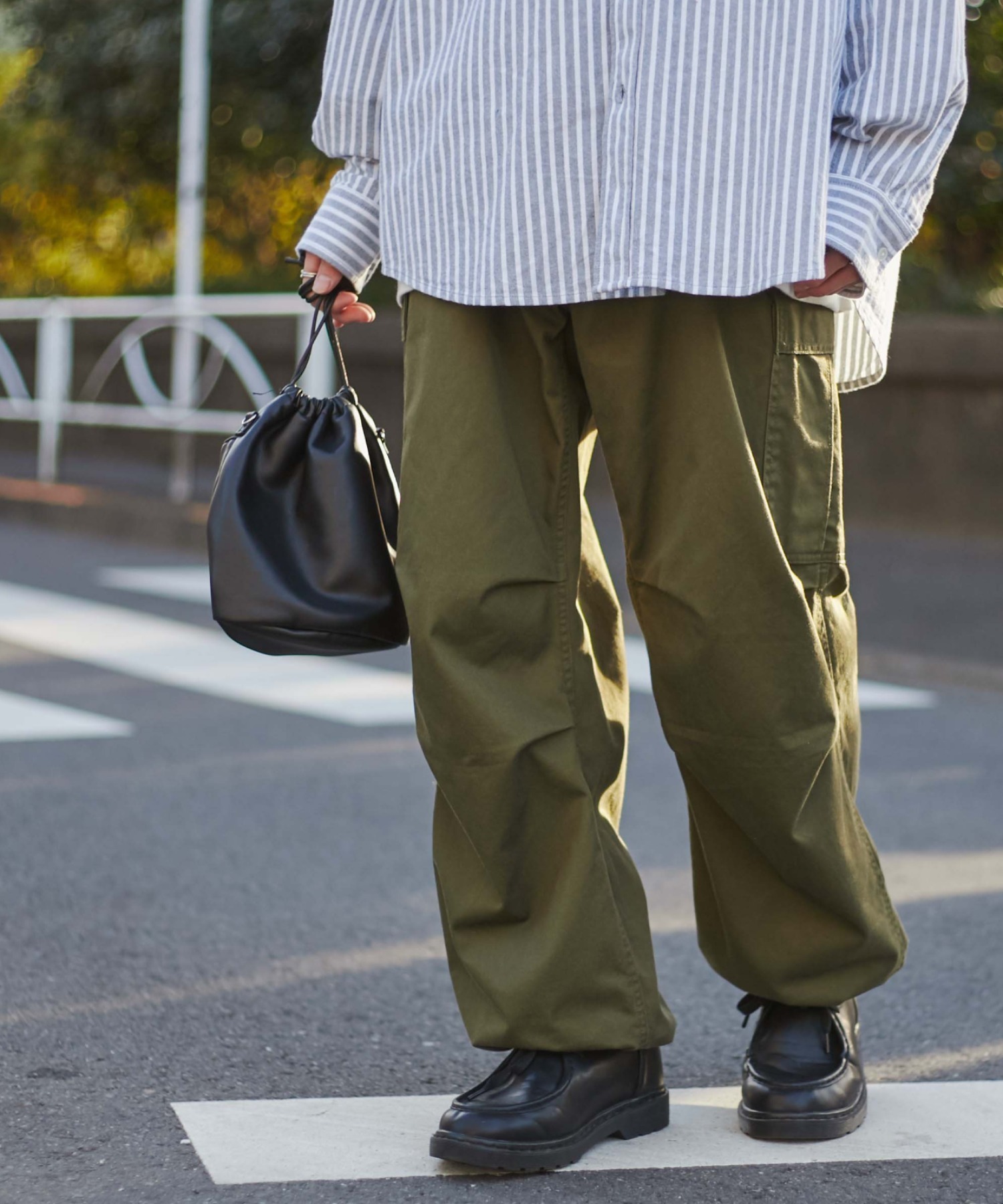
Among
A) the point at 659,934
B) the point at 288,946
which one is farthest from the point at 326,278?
the point at 659,934

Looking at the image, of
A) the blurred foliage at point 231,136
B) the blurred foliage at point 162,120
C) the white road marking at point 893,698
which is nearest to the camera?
the white road marking at point 893,698

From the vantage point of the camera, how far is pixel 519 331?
77.9 inches

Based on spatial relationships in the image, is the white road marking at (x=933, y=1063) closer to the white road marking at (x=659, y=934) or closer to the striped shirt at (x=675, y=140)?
the white road marking at (x=659, y=934)

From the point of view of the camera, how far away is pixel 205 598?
7.41 metres

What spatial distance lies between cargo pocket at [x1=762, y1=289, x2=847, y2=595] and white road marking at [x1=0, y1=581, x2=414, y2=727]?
297cm

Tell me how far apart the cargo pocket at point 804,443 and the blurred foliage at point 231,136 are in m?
8.54

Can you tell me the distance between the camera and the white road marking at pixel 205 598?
5.47m

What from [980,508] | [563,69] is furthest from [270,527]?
[980,508]

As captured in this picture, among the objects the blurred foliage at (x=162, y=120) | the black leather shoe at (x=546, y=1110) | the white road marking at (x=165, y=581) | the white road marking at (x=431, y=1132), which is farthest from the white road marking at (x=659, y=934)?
the blurred foliage at (x=162, y=120)

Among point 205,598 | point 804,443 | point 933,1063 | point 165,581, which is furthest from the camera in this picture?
point 165,581

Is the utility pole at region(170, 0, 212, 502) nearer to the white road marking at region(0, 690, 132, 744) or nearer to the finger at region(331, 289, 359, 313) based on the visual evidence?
the white road marking at region(0, 690, 132, 744)

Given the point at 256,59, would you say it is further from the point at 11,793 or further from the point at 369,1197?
the point at 369,1197

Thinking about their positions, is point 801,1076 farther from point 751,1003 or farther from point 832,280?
point 832,280

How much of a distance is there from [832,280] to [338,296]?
1.85ft
